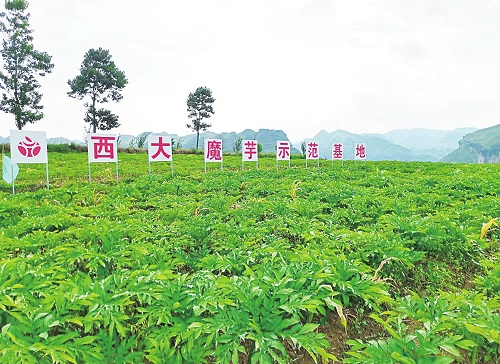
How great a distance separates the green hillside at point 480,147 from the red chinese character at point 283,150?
11556 cm

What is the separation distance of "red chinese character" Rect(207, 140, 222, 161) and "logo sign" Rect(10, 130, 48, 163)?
562cm

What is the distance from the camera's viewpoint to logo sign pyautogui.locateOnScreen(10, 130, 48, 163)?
8.07 m

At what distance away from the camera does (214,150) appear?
1302 centimetres

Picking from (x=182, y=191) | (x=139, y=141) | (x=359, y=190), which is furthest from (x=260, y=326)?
(x=139, y=141)

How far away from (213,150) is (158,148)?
2.44 m

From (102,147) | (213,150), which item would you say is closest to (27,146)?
(102,147)

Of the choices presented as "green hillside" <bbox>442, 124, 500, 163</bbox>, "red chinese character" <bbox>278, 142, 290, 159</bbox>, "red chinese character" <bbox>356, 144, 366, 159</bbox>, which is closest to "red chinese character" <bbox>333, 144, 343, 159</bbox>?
"red chinese character" <bbox>356, 144, 366, 159</bbox>

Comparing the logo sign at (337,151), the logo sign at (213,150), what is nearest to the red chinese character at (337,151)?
the logo sign at (337,151)

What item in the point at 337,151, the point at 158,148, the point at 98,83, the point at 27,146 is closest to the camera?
the point at 27,146

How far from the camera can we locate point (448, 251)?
4148mm

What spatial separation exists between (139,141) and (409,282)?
28.1 m

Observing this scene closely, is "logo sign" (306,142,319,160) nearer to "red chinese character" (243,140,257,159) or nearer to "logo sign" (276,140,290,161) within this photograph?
"logo sign" (276,140,290,161)

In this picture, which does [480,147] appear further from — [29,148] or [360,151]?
[29,148]

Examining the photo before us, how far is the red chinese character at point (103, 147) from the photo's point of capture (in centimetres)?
995
